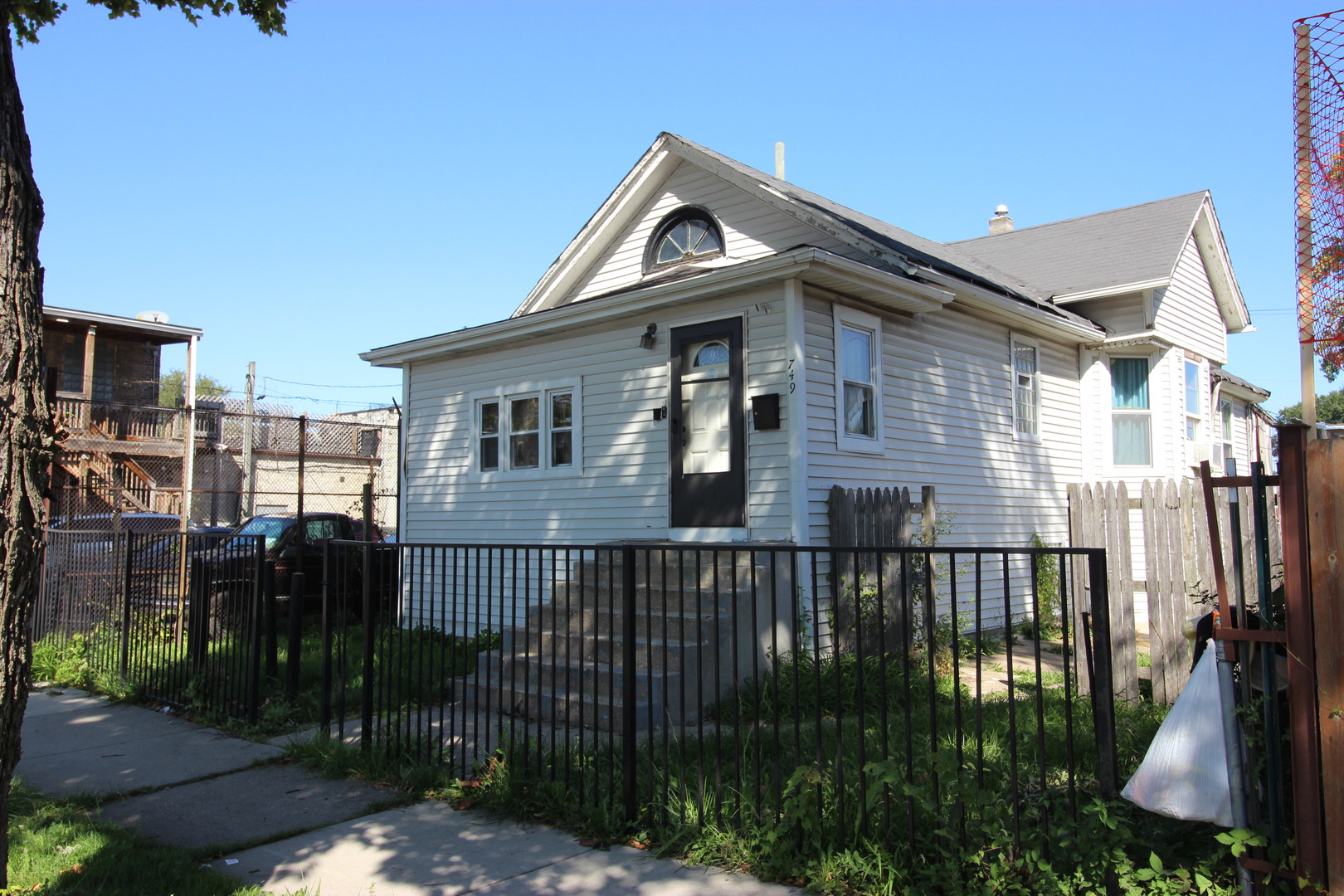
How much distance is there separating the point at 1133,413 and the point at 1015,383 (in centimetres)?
286

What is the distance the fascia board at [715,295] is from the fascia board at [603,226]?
3.34 feet

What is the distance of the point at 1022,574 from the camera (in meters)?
12.6

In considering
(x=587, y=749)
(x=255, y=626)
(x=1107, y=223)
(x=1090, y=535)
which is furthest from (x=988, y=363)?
(x=255, y=626)

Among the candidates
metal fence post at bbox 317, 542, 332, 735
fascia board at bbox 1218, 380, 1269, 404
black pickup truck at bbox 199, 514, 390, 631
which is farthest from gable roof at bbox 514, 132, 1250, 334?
metal fence post at bbox 317, 542, 332, 735

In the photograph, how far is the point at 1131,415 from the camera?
1436 cm

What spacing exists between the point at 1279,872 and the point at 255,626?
692 centimetres

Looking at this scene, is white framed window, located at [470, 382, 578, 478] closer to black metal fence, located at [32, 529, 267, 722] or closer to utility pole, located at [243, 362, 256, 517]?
black metal fence, located at [32, 529, 267, 722]

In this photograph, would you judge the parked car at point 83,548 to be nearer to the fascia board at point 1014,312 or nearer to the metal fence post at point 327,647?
the metal fence post at point 327,647

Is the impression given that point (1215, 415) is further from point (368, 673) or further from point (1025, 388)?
point (368, 673)

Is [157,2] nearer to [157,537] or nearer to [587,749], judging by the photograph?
[157,537]

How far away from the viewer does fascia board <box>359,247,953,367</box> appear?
29.7 feet

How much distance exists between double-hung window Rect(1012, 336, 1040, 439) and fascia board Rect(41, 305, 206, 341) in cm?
2424

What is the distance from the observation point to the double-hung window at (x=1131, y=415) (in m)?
14.3

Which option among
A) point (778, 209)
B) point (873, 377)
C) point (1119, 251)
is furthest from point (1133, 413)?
point (778, 209)
